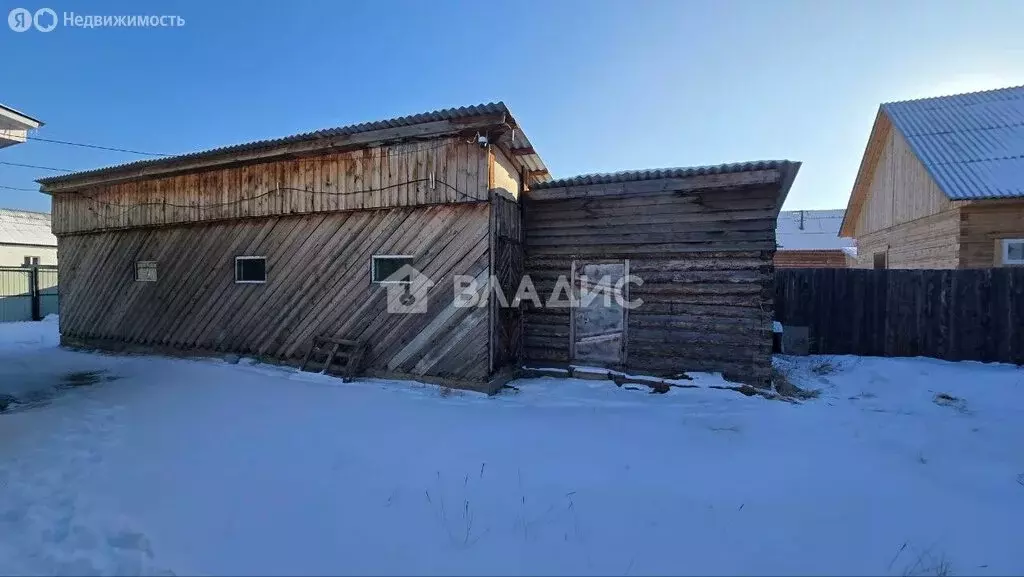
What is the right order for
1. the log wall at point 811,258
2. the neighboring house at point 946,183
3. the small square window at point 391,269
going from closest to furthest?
the small square window at point 391,269 → the neighboring house at point 946,183 → the log wall at point 811,258

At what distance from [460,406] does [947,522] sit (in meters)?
5.17

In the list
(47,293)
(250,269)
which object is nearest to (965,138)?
(250,269)

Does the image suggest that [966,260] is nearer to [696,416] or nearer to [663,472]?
[696,416]

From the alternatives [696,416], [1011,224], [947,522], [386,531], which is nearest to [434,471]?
[386,531]

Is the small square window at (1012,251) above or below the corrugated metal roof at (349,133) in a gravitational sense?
below

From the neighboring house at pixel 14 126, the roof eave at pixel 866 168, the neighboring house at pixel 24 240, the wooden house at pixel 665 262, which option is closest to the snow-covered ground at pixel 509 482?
the wooden house at pixel 665 262

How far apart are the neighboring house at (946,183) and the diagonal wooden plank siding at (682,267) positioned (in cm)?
827

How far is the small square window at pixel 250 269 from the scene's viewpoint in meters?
9.07

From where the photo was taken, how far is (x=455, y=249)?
740 centimetres

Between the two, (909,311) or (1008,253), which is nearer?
(909,311)

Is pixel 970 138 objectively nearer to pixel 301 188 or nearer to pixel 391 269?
pixel 391 269

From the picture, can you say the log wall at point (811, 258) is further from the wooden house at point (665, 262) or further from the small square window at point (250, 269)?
the small square window at point (250, 269)

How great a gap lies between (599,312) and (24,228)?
108 feet

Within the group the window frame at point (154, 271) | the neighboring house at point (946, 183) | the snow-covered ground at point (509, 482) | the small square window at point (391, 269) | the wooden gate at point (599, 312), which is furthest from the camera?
the neighboring house at point (946, 183)
